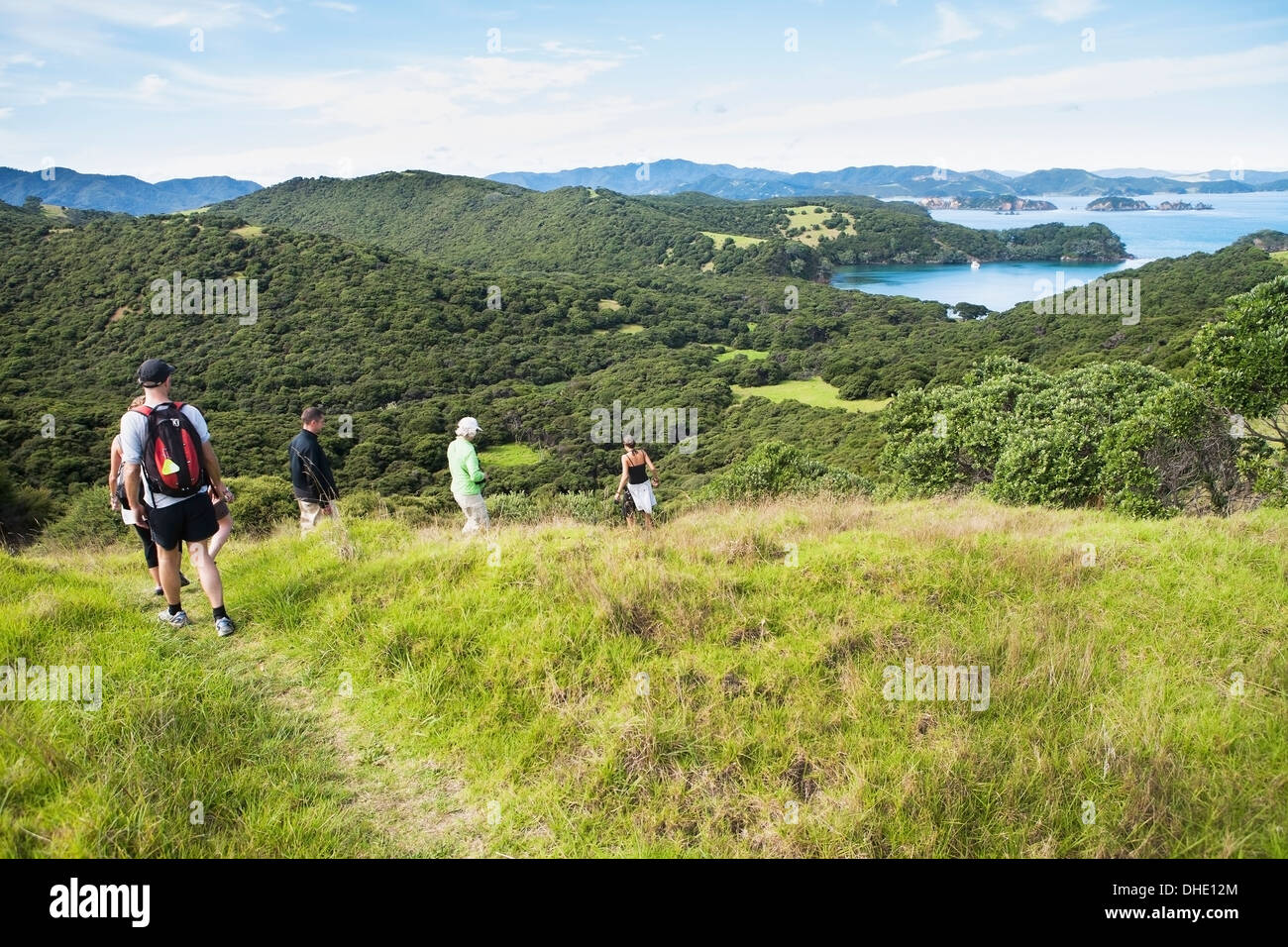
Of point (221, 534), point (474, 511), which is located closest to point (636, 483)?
point (474, 511)

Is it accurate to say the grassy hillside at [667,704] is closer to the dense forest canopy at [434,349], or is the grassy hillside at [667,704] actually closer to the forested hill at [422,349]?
the dense forest canopy at [434,349]

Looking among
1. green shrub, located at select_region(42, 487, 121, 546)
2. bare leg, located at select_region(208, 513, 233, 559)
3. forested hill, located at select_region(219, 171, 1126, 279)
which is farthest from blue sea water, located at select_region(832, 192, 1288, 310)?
bare leg, located at select_region(208, 513, 233, 559)

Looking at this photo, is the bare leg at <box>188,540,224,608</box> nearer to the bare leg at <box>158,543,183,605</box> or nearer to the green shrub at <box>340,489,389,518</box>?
the bare leg at <box>158,543,183,605</box>

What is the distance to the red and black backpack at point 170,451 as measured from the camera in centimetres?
484

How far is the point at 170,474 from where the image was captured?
Answer: 4.92 meters

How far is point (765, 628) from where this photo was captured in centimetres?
502

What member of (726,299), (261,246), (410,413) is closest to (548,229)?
(726,299)

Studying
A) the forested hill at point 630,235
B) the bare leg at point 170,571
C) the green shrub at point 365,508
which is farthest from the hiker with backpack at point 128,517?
the forested hill at point 630,235

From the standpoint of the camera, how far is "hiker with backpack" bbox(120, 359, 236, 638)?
486cm

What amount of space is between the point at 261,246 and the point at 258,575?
11635 cm

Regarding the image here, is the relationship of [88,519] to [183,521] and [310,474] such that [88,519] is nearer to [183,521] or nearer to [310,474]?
[310,474]

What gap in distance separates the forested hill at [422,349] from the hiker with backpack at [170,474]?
3328cm

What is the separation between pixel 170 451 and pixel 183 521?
0.60 meters
